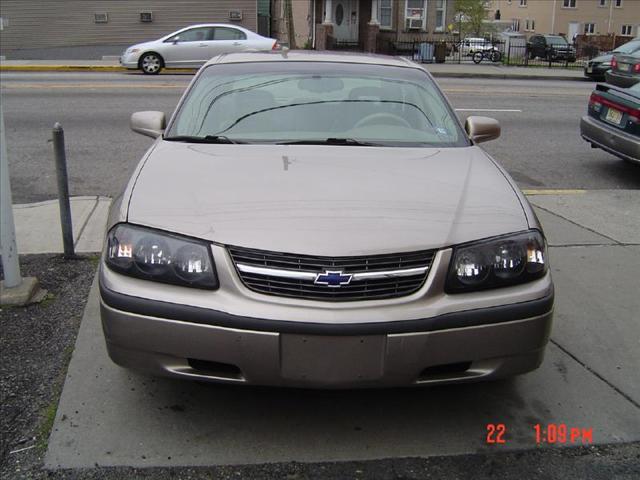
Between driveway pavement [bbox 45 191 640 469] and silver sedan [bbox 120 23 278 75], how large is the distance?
1775cm

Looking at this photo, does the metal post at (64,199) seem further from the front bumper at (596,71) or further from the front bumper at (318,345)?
the front bumper at (596,71)

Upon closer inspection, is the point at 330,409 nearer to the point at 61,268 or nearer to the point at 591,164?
the point at 61,268

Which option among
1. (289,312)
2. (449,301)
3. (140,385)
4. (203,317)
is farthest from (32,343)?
(449,301)

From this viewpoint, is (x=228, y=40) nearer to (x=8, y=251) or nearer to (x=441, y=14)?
(x=441, y=14)

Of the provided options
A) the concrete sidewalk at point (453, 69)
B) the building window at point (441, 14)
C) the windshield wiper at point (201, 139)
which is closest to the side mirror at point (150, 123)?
the windshield wiper at point (201, 139)

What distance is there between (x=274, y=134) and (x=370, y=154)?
0.64 metres

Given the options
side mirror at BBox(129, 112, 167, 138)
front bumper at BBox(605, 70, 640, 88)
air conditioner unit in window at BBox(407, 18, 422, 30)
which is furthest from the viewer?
air conditioner unit in window at BBox(407, 18, 422, 30)

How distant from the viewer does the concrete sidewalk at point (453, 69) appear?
22.8 meters

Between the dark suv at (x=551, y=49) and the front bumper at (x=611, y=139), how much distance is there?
23060 millimetres

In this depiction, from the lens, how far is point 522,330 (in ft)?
10.0

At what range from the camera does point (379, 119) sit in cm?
448

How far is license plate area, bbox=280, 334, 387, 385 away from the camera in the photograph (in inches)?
112

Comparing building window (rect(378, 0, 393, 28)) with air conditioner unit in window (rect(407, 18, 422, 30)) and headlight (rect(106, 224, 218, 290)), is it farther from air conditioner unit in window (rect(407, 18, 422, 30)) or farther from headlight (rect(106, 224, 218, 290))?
headlight (rect(106, 224, 218, 290))
